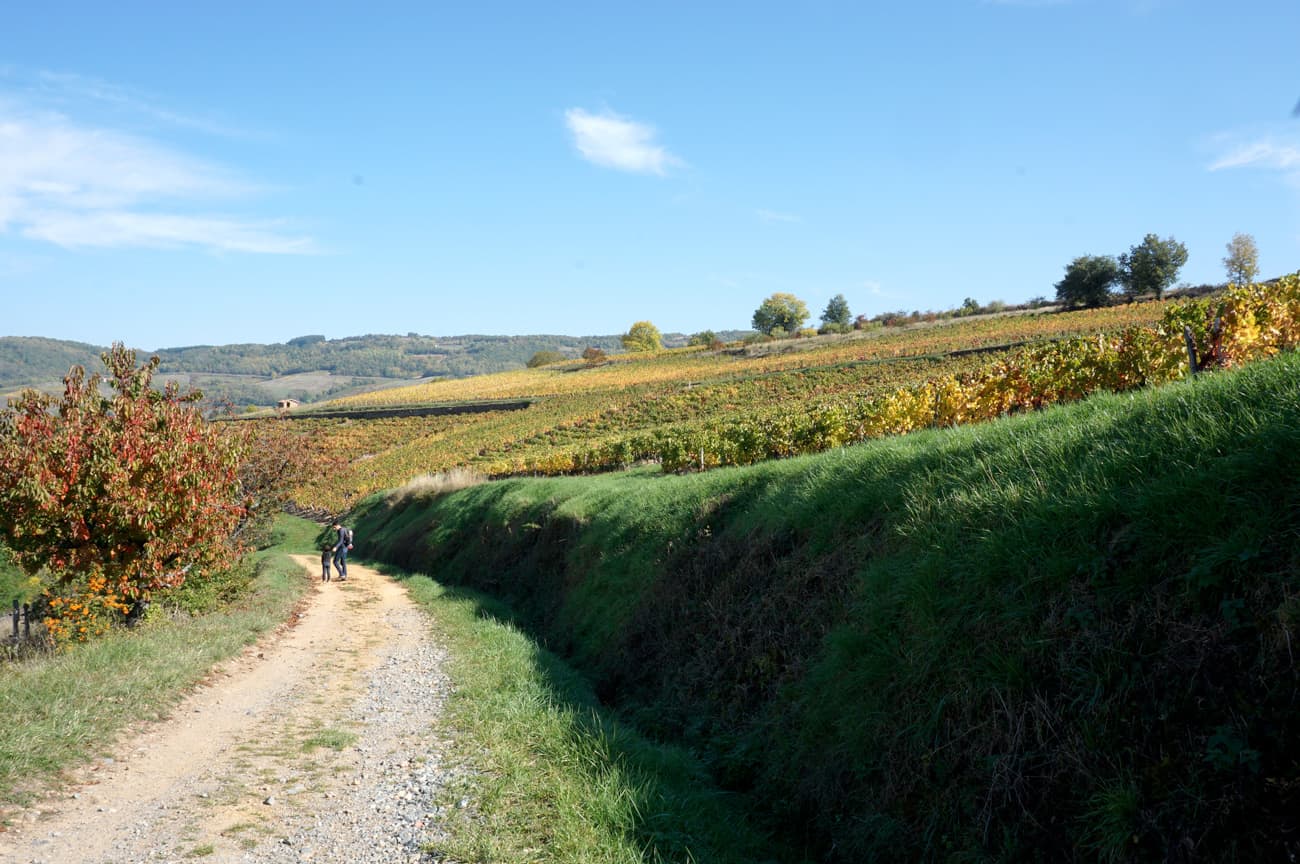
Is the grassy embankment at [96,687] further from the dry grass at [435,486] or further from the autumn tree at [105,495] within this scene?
the dry grass at [435,486]

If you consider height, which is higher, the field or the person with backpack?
the field

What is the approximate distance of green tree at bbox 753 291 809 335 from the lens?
154250mm

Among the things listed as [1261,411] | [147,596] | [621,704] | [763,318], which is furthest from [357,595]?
[763,318]

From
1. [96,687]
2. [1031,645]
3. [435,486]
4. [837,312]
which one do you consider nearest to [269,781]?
[96,687]

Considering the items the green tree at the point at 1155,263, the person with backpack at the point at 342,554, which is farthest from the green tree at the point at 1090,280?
the person with backpack at the point at 342,554

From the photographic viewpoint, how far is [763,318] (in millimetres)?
155500

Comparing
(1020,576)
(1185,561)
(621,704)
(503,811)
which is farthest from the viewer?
(621,704)

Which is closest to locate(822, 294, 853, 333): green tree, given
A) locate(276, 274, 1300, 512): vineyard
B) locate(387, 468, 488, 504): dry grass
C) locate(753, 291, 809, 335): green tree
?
locate(753, 291, 809, 335): green tree

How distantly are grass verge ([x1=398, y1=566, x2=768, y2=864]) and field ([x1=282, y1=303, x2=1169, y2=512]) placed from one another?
2298 centimetres

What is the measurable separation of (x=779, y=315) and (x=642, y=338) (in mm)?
30305

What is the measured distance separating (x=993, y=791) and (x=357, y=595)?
1771cm

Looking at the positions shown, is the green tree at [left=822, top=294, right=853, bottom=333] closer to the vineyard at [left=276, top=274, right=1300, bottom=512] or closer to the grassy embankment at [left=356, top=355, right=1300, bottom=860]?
the vineyard at [left=276, top=274, right=1300, bottom=512]

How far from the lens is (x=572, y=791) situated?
5.82 meters

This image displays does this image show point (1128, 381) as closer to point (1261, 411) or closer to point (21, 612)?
point (1261, 411)
